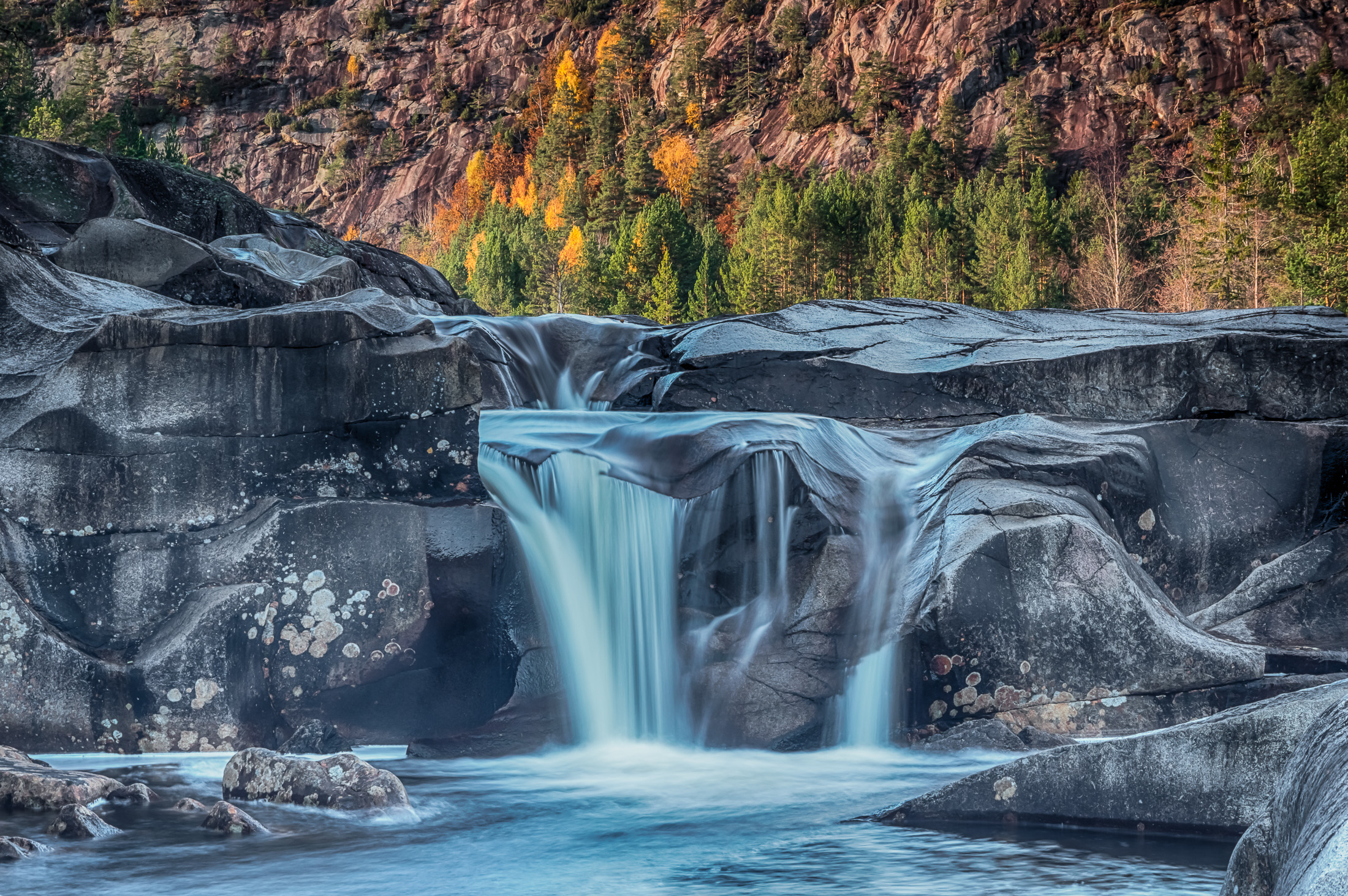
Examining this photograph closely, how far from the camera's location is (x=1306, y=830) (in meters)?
2.14

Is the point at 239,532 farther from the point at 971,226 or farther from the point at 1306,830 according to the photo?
the point at 971,226

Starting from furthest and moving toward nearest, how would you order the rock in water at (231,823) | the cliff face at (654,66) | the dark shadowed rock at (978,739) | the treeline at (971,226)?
1. the cliff face at (654,66)
2. the treeline at (971,226)
3. the dark shadowed rock at (978,739)
4. the rock in water at (231,823)

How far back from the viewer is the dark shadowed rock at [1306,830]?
179 centimetres

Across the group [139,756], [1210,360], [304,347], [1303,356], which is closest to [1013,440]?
[1210,360]

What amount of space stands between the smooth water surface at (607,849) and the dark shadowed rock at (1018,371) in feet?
17.6

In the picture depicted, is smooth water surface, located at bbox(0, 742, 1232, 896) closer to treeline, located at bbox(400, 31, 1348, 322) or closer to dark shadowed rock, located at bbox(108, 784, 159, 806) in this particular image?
dark shadowed rock, located at bbox(108, 784, 159, 806)

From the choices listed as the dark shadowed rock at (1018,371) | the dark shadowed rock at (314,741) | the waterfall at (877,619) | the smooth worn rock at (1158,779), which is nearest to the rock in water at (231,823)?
the dark shadowed rock at (314,741)

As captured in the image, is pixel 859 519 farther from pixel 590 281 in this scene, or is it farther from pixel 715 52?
pixel 715 52

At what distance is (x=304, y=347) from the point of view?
7.05m

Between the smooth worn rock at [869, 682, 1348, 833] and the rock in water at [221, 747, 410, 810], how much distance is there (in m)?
2.31

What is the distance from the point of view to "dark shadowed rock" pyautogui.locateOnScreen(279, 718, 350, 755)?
6.27 meters

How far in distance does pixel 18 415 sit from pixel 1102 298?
50.0m

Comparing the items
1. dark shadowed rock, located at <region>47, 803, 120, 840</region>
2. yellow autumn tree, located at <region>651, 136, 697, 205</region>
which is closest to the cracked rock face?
dark shadowed rock, located at <region>47, 803, 120, 840</region>

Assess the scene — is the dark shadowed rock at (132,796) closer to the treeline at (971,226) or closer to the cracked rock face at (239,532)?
the cracked rock face at (239,532)
